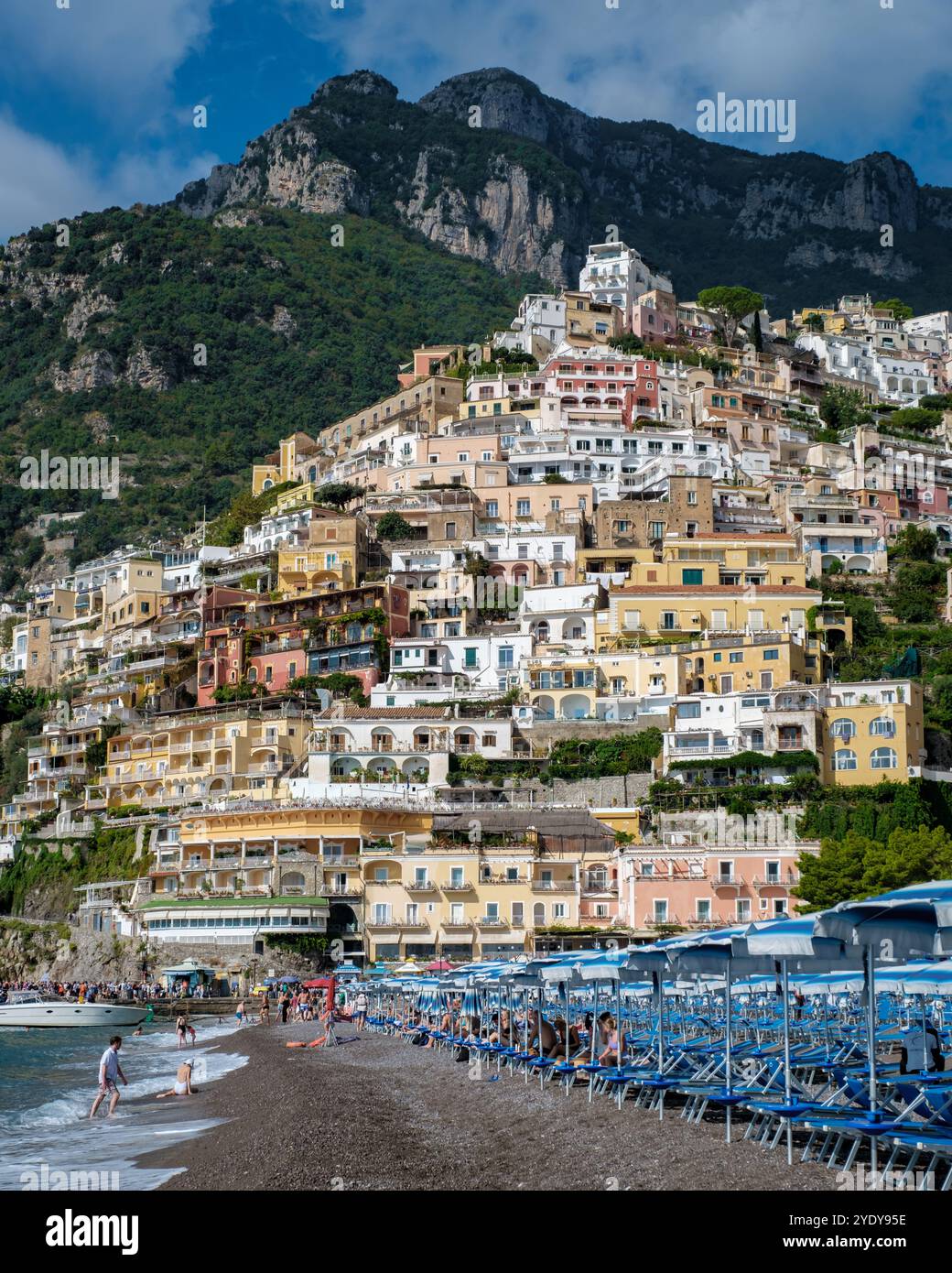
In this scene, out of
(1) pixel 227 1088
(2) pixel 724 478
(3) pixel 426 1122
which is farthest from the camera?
(2) pixel 724 478

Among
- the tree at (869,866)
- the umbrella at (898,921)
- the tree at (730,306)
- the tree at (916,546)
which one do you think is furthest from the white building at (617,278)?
the umbrella at (898,921)

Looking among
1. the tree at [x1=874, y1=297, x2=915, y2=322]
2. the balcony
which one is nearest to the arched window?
the balcony

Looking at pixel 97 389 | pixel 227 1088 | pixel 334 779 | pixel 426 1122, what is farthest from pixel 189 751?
→ pixel 97 389

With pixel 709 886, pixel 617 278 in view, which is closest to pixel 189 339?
pixel 617 278

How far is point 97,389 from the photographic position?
148125mm

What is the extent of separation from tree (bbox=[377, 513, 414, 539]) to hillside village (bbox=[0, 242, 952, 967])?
7.0 inches

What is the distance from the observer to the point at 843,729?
5994cm

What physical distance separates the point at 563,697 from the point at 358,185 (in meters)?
133

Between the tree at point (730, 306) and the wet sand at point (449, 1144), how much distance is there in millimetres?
103587

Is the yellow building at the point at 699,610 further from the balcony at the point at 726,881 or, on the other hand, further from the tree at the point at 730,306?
the tree at the point at 730,306

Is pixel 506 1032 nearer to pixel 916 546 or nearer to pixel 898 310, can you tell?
pixel 916 546

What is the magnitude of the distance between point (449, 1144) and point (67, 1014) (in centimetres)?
3502
